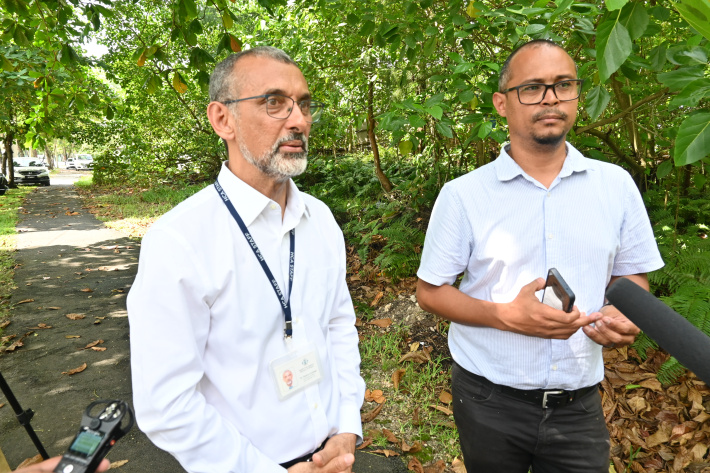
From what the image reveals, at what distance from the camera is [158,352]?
1.46 metres

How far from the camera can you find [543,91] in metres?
2.01

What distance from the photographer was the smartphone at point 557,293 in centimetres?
155

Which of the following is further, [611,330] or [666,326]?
[611,330]

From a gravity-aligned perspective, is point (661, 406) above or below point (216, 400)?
below

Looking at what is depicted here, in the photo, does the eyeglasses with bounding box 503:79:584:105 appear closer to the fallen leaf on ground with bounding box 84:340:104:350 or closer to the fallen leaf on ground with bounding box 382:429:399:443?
the fallen leaf on ground with bounding box 382:429:399:443

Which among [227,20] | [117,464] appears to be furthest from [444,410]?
[227,20]

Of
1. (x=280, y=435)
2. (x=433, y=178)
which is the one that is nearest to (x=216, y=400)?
(x=280, y=435)

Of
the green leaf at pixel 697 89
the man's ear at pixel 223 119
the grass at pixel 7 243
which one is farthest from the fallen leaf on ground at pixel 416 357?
the grass at pixel 7 243

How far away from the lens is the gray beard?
1812mm

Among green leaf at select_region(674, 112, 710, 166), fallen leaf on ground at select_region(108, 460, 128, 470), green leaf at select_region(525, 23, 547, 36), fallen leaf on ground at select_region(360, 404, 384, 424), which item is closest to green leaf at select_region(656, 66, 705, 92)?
green leaf at select_region(674, 112, 710, 166)

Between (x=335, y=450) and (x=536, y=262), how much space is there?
3.72 ft

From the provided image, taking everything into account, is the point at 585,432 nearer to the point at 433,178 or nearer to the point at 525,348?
the point at 525,348

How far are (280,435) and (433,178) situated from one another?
5.31 m

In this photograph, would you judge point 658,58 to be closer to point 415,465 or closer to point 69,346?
point 415,465
